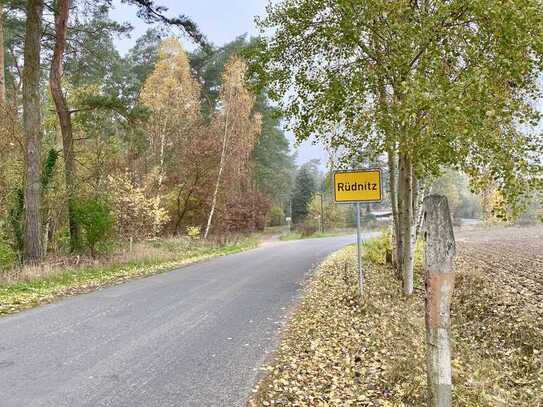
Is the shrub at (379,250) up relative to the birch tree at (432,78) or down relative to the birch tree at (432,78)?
down

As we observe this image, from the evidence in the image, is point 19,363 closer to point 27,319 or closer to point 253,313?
point 27,319

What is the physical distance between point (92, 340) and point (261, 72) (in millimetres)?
7048

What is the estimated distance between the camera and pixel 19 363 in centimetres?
468

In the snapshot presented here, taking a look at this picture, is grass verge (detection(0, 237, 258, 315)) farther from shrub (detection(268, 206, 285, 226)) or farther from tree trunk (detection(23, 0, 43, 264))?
shrub (detection(268, 206, 285, 226))

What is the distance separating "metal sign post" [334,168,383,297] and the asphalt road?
2.22 metres

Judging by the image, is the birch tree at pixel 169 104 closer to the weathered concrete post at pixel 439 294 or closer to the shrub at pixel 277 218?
the weathered concrete post at pixel 439 294

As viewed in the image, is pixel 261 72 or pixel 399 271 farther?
pixel 399 271

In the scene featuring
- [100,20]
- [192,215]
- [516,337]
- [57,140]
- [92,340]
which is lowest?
[516,337]

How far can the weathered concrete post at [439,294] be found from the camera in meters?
3.35

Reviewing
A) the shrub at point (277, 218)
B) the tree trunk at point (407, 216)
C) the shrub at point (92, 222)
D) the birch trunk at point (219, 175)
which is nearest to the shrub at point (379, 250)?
the tree trunk at point (407, 216)

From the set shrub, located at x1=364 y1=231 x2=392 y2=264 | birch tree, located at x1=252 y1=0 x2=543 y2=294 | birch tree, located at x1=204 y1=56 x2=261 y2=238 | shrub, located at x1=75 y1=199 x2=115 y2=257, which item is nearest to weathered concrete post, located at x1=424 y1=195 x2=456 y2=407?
birch tree, located at x1=252 y1=0 x2=543 y2=294

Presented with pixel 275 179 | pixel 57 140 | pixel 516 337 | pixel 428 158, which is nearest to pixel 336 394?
Answer: pixel 516 337

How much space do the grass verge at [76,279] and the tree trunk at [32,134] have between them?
4.06 feet

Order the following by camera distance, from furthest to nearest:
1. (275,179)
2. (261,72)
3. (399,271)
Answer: (275,179), (399,271), (261,72)
